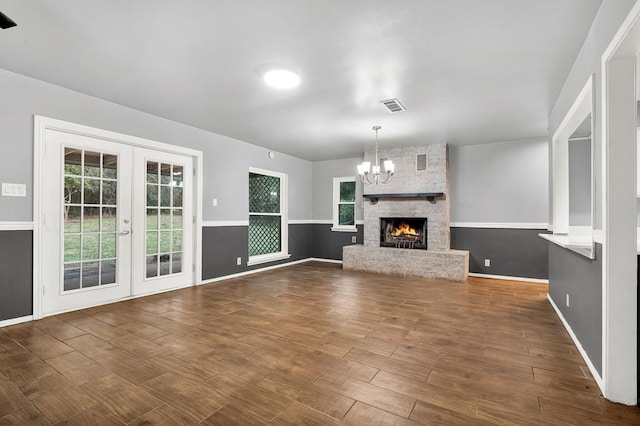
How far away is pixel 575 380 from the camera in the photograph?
2.10 m

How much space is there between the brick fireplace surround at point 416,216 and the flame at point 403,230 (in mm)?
278

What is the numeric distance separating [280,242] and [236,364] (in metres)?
4.68

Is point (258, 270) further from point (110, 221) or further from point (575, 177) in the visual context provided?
point (575, 177)

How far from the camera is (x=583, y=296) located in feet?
8.09

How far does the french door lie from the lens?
3429 mm

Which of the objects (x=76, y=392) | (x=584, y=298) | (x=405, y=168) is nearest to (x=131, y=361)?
(x=76, y=392)

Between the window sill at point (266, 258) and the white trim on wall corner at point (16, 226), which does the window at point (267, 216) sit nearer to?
the window sill at point (266, 258)

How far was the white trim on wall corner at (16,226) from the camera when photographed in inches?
120

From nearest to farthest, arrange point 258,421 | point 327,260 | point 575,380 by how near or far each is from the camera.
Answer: point 258,421 < point 575,380 < point 327,260

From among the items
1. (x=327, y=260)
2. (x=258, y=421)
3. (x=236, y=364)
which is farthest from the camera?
(x=327, y=260)

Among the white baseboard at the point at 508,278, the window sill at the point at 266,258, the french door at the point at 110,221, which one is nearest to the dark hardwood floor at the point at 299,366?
the french door at the point at 110,221

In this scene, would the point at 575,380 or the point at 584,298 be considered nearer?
the point at 575,380

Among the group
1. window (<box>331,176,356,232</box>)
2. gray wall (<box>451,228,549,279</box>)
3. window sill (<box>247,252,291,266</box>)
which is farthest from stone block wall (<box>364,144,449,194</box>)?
window sill (<box>247,252,291,266</box>)

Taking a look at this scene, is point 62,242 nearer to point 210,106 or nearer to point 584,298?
point 210,106
